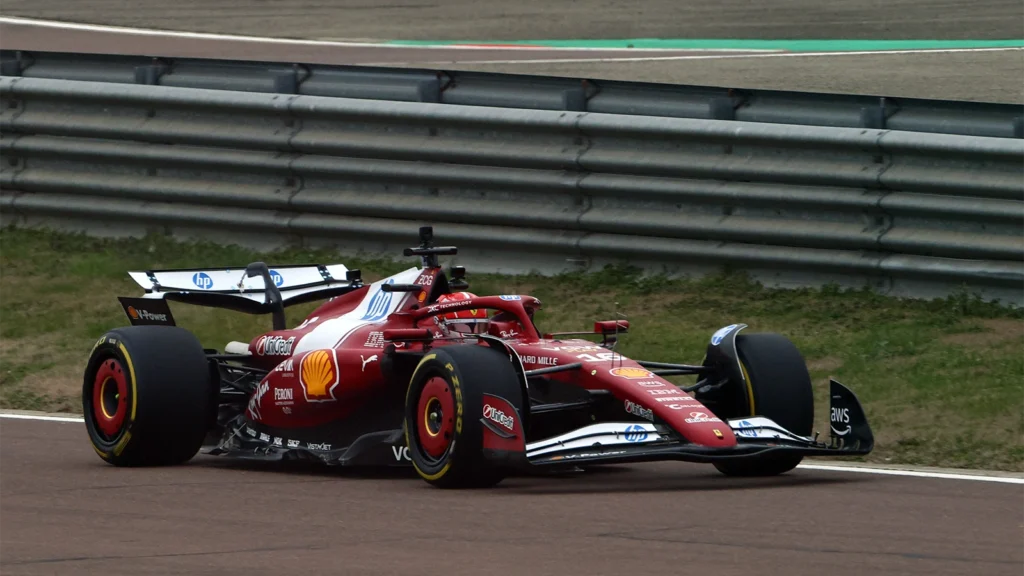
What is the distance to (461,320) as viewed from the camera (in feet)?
30.7

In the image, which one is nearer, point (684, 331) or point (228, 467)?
point (228, 467)

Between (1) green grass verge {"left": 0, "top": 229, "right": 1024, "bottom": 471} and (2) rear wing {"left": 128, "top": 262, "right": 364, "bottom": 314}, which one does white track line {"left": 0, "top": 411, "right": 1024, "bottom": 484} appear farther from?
(2) rear wing {"left": 128, "top": 262, "right": 364, "bottom": 314}

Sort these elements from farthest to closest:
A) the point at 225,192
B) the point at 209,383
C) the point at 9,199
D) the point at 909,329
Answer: the point at 9,199 < the point at 225,192 < the point at 909,329 < the point at 209,383

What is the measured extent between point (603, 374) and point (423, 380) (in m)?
0.86

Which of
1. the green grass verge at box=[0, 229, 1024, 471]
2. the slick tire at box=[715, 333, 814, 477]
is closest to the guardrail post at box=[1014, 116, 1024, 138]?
the green grass verge at box=[0, 229, 1024, 471]

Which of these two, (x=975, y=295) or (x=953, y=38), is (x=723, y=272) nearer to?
(x=975, y=295)

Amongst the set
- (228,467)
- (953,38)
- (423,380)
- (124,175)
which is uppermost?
(953,38)

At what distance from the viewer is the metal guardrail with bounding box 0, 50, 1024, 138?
11836 mm

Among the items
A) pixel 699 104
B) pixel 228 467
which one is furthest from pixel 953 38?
pixel 228 467

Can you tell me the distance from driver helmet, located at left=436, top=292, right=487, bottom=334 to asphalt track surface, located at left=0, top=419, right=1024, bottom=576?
0.83 m

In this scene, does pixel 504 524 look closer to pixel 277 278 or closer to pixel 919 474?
pixel 919 474

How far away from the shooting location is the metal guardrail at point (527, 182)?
1159 centimetres

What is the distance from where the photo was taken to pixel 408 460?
8.88 meters

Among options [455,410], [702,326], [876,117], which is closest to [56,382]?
[702,326]
